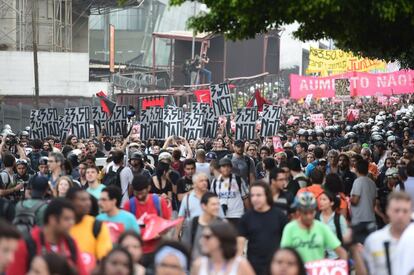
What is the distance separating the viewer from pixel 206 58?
246 ft

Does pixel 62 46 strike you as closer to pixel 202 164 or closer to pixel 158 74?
pixel 158 74

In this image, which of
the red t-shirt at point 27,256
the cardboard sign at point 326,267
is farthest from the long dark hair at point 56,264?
the cardboard sign at point 326,267

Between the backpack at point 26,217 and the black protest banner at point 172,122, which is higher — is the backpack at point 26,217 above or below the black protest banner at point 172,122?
above

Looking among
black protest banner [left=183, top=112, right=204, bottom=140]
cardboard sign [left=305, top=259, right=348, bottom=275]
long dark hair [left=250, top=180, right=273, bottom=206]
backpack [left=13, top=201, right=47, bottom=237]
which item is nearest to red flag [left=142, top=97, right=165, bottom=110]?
black protest banner [left=183, top=112, right=204, bottom=140]

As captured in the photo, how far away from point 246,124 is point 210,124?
2.59 metres

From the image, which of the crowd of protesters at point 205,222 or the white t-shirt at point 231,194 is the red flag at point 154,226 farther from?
the white t-shirt at point 231,194

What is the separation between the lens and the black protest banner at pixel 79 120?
26653 millimetres

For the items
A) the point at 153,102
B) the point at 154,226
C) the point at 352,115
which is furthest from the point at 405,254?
the point at 352,115

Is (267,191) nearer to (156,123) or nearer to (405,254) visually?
(405,254)

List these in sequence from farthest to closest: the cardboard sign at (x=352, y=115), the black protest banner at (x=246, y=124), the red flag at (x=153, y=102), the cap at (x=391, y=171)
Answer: the cardboard sign at (x=352, y=115)
the red flag at (x=153, y=102)
the black protest banner at (x=246, y=124)
the cap at (x=391, y=171)

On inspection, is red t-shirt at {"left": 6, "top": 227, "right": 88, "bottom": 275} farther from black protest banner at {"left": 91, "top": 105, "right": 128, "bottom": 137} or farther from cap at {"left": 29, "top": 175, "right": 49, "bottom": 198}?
black protest banner at {"left": 91, "top": 105, "right": 128, "bottom": 137}

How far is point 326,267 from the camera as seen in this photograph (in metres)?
9.13

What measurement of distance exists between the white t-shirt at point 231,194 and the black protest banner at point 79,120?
13.0 m

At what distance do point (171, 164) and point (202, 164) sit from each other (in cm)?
65
